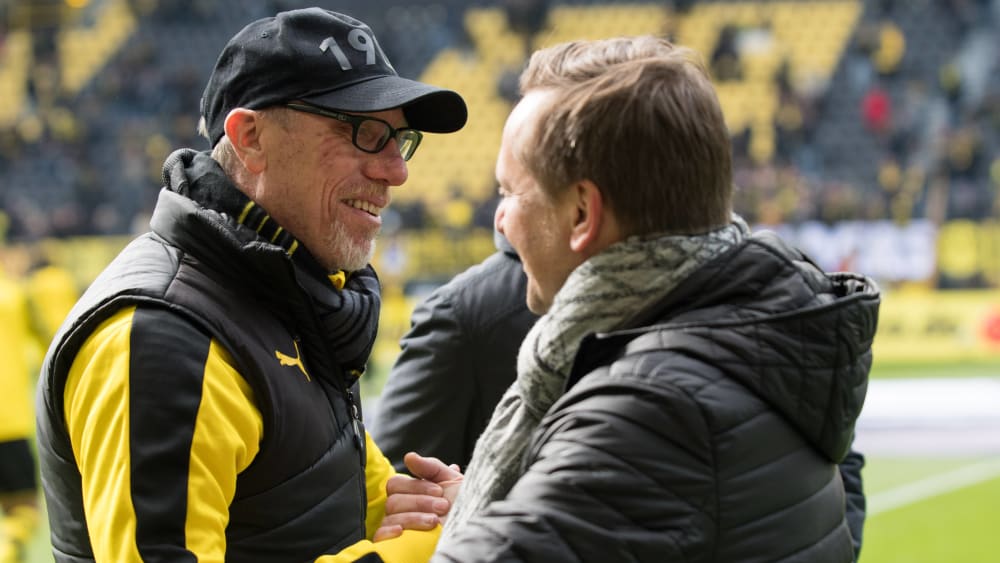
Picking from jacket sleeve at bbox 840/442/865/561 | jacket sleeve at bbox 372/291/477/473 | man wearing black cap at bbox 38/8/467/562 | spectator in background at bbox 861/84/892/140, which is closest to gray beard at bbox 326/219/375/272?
man wearing black cap at bbox 38/8/467/562

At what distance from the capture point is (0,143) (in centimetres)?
1834

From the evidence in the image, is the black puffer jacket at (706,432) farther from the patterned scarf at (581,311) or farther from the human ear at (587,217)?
the human ear at (587,217)

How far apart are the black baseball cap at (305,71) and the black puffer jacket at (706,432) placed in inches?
32.3

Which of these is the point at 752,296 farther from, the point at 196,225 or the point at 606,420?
the point at 196,225

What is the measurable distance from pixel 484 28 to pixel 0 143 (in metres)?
7.69

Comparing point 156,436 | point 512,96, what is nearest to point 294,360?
point 156,436

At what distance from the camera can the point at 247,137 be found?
223 centimetres

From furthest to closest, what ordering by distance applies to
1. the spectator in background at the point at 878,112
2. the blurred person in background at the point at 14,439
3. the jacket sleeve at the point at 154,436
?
the spectator in background at the point at 878,112, the blurred person in background at the point at 14,439, the jacket sleeve at the point at 154,436

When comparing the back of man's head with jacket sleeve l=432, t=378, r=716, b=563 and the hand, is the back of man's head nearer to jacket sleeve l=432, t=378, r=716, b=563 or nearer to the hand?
jacket sleeve l=432, t=378, r=716, b=563

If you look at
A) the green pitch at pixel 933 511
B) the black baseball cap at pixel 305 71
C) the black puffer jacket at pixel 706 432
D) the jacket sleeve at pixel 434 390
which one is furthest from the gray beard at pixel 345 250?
the green pitch at pixel 933 511

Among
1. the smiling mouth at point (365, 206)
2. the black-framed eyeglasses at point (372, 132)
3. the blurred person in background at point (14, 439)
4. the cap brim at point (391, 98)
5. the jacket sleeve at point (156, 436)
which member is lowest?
the blurred person in background at point (14, 439)

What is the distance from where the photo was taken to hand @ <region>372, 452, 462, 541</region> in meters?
2.14

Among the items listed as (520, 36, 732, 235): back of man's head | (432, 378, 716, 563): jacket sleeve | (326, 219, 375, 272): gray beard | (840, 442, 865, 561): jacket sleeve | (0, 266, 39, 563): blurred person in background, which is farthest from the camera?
(0, 266, 39, 563): blurred person in background

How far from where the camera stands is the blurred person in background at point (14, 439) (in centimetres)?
619
